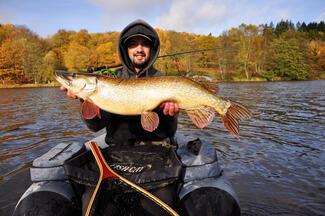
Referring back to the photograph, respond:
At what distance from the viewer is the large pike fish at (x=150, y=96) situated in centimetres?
318

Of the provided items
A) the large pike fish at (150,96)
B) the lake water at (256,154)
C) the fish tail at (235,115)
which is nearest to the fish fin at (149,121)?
the large pike fish at (150,96)

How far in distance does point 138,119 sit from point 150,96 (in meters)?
0.73

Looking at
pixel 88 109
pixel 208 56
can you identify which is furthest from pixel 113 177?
pixel 208 56

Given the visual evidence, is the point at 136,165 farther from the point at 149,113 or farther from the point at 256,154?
the point at 256,154

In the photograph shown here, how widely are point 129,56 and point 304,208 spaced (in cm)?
337

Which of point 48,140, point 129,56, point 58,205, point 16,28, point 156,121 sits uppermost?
point 16,28

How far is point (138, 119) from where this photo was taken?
386 centimetres

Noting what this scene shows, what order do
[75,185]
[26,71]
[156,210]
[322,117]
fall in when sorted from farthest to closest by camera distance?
[26,71] < [322,117] < [75,185] < [156,210]

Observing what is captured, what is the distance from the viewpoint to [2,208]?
4.28m

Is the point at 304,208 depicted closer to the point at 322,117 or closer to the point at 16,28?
the point at 322,117

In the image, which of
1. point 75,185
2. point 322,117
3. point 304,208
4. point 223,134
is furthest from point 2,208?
point 322,117

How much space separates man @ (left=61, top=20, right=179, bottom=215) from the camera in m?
2.92

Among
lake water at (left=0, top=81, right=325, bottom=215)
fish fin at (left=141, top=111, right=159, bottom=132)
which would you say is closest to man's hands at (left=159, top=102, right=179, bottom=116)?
fish fin at (left=141, top=111, right=159, bottom=132)

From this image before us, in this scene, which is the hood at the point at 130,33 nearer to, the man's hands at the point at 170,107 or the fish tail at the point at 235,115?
the man's hands at the point at 170,107
